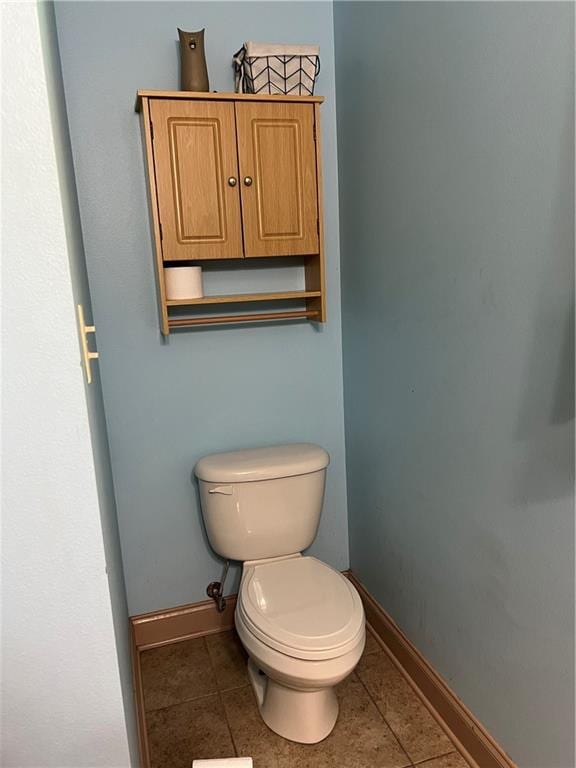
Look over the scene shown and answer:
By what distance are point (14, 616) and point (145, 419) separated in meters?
1.09

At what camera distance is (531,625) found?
1327mm

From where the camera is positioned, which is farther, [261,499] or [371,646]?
[371,646]

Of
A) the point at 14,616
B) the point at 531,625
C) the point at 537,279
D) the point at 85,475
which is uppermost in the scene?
the point at 537,279

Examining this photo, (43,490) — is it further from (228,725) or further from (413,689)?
(413,689)

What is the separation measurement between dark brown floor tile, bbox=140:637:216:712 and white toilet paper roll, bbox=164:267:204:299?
4.31 feet

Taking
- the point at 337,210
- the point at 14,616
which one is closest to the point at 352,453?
the point at 337,210

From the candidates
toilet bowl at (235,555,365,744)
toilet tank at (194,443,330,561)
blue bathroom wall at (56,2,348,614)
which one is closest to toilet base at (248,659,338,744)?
toilet bowl at (235,555,365,744)

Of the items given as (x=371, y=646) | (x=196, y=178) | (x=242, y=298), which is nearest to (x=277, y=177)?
(x=196, y=178)

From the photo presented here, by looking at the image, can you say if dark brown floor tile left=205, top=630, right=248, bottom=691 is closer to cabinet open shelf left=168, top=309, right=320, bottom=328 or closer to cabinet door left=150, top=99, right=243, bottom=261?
cabinet open shelf left=168, top=309, right=320, bottom=328

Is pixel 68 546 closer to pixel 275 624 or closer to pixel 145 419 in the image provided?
pixel 275 624

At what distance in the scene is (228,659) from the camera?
6.83 ft

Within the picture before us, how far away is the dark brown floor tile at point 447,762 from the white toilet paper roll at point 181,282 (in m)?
1.54

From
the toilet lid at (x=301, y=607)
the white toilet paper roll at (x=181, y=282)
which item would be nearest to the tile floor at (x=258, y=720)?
the toilet lid at (x=301, y=607)

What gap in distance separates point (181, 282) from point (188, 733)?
1.41m
